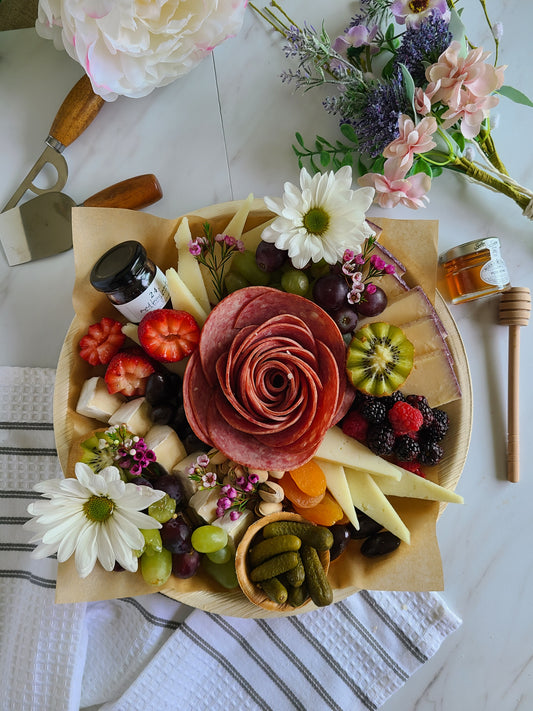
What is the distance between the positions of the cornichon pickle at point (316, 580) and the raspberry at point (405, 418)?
0.30m

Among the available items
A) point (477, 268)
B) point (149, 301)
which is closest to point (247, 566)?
point (149, 301)

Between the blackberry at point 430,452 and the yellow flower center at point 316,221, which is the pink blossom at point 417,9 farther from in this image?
the blackberry at point 430,452

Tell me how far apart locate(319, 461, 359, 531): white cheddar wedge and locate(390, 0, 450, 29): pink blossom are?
0.94 metres

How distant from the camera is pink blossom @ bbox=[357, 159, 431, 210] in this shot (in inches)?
43.9

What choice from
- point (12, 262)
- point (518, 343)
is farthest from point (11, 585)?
point (518, 343)

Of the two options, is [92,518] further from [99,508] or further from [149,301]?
[149,301]

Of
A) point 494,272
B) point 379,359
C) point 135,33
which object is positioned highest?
point 135,33

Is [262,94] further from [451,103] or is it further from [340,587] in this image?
[340,587]

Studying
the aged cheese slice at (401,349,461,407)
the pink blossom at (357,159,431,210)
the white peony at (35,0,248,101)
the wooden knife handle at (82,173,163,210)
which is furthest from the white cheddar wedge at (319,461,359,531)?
the white peony at (35,0,248,101)

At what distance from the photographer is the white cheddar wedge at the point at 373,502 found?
3.68ft

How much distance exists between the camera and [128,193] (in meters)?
1.29

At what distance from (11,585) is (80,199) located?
955 mm

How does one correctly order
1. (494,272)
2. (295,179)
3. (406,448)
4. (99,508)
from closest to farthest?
(99,508), (406,448), (494,272), (295,179)

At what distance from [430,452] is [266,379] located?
373 millimetres
